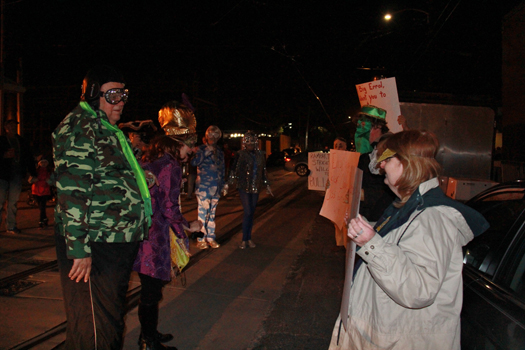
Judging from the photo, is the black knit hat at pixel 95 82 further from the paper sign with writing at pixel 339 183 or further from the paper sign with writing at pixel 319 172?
the paper sign with writing at pixel 319 172

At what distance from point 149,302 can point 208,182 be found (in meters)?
3.74

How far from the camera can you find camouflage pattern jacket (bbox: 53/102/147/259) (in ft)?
6.85

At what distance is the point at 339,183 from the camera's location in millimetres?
4445

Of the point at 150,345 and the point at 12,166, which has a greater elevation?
the point at 12,166

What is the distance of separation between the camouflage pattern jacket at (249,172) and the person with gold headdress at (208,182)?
31 centimetres

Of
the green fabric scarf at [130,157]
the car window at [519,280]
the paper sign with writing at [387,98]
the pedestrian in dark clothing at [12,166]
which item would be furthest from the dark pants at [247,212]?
the car window at [519,280]

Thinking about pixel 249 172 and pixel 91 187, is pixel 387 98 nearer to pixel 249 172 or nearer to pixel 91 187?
pixel 249 172

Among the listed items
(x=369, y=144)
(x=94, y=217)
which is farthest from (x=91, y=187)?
(x=369, y=144)

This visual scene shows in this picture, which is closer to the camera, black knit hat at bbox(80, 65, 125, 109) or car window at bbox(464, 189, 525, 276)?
car window at bbox(464, 189, 525, 276)

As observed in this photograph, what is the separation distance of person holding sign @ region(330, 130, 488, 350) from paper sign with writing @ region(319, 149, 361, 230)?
90.1 inches

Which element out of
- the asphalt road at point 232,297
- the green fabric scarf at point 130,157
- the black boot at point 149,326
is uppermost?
the green fabric scarf at point 130,157

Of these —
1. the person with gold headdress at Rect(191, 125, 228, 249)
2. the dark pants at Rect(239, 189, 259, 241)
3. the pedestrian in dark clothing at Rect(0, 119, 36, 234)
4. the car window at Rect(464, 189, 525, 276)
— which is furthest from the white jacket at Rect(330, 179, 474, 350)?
the pedestrian in dark clothing at Rect(0, 119, 36, 234)

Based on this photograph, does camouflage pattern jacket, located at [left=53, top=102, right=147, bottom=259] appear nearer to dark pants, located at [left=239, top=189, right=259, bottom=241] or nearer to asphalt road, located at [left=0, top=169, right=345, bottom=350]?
asphalt road, located at [left=0, top=169, right=345, bottom=350]

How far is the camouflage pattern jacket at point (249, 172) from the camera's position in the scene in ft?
21.9
